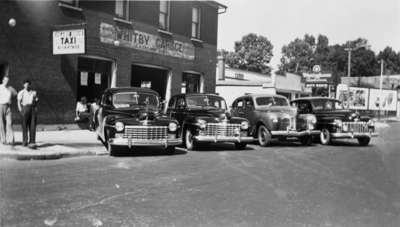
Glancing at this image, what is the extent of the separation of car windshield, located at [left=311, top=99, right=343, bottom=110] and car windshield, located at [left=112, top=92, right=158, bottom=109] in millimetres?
6649

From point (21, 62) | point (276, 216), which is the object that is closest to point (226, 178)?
point (276, 216)

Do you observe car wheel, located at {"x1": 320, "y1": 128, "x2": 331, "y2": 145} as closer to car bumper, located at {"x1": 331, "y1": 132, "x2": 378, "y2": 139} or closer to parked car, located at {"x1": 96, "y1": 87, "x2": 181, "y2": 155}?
car bumper, located at {"x1": 331, "y1": 132, "x2": 378, "y2": 139}

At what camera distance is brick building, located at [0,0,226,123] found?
13.5 metres

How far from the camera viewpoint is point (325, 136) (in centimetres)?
1475

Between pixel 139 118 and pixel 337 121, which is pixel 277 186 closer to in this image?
pixel 139 118

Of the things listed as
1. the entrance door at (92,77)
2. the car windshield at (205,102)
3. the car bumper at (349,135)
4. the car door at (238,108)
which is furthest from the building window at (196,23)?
the car bumper at (349,135)

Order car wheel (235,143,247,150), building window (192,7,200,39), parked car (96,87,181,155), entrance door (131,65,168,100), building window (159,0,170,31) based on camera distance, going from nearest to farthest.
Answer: parked car (96,87,181,155) → car wheel (235,143,247,150) → entrance door (131,65,168,100) → building window (159,0,170,31) → building window (192,7,200,39)

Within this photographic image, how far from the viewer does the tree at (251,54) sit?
74.9 m

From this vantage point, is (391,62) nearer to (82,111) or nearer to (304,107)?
(304,107)

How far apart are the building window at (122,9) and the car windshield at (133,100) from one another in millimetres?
6789

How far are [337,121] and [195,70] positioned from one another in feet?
31.6

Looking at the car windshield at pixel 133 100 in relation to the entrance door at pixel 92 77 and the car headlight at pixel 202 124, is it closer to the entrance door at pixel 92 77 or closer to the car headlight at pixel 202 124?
the car headlight at pixel 202 124

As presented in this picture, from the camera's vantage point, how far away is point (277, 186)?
6.79 meters

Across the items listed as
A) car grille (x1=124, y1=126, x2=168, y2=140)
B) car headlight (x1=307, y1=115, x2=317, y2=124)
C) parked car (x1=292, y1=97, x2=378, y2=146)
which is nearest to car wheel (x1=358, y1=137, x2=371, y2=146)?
parked car (x1=292, y1=97, x2=378, y2=146)
